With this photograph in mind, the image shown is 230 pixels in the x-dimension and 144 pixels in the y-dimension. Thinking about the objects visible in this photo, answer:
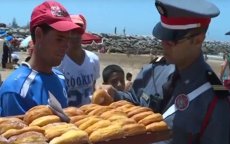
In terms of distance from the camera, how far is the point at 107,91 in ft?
11.5

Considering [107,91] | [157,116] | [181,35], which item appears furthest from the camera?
[107,91]

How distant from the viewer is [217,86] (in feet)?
10.5

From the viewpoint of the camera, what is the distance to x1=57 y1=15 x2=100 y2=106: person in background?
565 cm

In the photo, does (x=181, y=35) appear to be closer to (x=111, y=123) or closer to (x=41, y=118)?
(x=111, y=123)

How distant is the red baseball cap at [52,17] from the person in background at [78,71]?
1631mm

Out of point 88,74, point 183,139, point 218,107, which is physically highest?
point 218,107

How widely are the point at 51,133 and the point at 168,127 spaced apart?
78 centimetres

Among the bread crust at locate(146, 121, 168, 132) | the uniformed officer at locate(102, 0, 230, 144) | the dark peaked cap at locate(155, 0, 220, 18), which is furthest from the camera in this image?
the dark peaked cap at locate(155, 0, 220, 18)

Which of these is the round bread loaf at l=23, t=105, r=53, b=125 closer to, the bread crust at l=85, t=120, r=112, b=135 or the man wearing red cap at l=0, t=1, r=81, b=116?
the bread crust at l=85, t=120, r=112, b=135

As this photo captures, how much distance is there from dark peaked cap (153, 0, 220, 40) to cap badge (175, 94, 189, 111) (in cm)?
37

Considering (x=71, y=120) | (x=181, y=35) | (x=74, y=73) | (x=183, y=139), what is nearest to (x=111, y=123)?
(x=71, y=120)

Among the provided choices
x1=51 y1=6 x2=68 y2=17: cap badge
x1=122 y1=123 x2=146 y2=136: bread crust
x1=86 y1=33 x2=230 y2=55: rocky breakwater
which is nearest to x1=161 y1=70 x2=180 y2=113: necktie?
x1=122 y1=123 x2=146 y2=136: bread crust

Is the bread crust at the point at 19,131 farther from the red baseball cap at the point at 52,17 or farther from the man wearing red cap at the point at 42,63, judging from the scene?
the red baseball cap at the point at 52,17

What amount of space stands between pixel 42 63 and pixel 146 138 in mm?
1296
